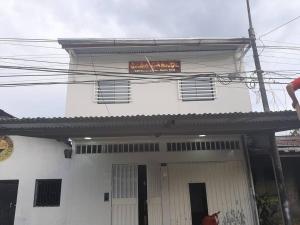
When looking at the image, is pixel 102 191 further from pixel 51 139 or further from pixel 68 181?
pixel 51 139

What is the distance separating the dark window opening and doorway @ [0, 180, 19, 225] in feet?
13.4

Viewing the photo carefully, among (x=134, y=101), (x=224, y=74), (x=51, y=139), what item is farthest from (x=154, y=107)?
(x=51, y=139)

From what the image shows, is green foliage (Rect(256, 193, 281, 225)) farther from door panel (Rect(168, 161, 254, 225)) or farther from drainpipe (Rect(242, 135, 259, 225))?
door panel (Rect(168, 161, 254, 225))

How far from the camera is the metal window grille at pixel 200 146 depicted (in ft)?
35.1

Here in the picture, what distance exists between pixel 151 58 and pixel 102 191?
520cm

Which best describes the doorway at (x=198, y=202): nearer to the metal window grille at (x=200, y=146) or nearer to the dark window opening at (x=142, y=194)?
the metal window grille at (x=200, y=146)

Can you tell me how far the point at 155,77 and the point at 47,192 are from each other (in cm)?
550

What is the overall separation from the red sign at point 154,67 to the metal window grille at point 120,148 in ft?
9.32

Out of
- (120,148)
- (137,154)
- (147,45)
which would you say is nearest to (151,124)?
(137,154)

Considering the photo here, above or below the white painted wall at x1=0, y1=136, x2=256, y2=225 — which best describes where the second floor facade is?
above

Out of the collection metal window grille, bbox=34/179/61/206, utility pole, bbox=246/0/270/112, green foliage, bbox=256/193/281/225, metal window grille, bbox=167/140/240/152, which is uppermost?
utility pole, bbox=246/0/270/112

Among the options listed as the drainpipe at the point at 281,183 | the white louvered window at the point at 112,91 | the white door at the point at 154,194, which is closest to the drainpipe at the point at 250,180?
the drainpipe at the point at 281,183

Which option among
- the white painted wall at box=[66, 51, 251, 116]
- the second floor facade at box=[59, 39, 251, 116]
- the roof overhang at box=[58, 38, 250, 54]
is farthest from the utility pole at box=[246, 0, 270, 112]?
the white painted wall at box=[66, 51, 251, 116]

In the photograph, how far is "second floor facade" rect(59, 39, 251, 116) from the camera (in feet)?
36.5
